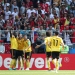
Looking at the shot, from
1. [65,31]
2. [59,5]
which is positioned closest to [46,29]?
[65,31]

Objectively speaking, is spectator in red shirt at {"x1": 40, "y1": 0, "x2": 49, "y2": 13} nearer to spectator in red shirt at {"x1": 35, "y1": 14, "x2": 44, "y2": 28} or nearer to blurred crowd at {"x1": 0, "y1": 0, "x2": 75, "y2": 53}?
blurred crowd at {"x1": 0, "y1": 0, "x2": 75, "y2": 53}

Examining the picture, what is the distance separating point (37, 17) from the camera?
1227 inches

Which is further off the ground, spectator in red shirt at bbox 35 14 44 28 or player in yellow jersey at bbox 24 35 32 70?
spectator in red shirt at bbox 35 14 44 28

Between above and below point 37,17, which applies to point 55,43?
below

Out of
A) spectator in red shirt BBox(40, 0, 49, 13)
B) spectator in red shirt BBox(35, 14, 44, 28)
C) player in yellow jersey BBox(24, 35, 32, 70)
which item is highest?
spectator in red shirt BBox(40, 0, 49, 13)

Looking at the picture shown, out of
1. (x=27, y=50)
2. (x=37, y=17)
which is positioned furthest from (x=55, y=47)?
(x=37, y=17)

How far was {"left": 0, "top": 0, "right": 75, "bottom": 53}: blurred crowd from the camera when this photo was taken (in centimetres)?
2902

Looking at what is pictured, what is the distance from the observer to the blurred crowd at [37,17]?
29.0 meters

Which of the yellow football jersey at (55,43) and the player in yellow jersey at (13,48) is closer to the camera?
the yellow football jersey at (55,43)

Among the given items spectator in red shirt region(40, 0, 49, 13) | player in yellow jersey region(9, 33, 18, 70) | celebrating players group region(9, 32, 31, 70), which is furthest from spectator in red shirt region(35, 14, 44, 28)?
player in yellow jersey region(9, 33, 18, 70)

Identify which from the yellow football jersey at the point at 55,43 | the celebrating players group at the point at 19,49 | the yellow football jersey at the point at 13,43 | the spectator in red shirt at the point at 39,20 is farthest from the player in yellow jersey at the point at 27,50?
the spectator in red shirt at the point at 39,20

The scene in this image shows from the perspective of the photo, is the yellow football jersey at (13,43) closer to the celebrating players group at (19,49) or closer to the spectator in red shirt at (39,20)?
the celebrating players group at (19,49)

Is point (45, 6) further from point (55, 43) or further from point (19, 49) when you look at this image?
point (55, 43)

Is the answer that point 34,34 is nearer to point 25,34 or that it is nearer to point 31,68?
point 25,34
